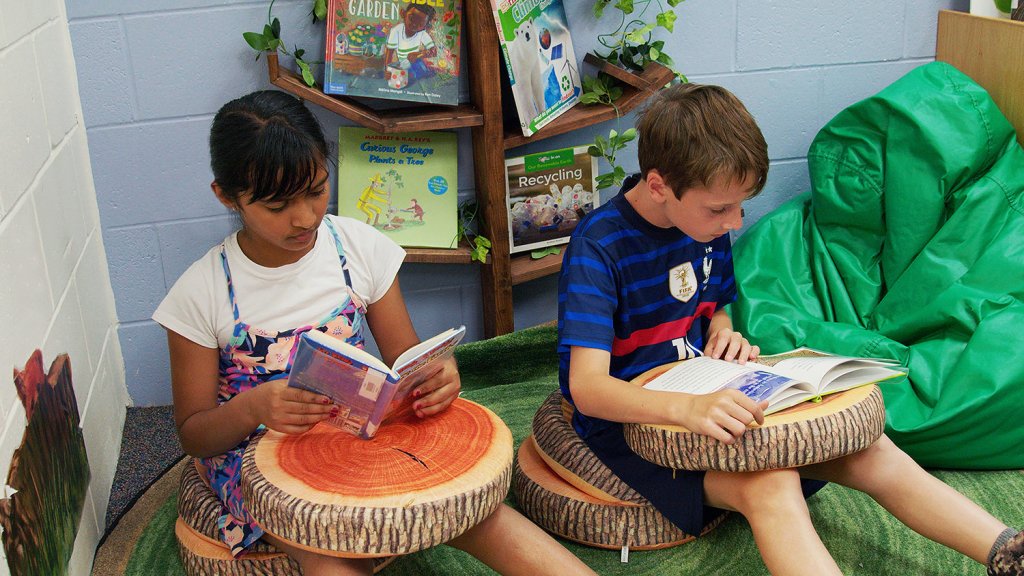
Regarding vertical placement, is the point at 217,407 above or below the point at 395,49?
below

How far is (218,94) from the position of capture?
8.05 ft

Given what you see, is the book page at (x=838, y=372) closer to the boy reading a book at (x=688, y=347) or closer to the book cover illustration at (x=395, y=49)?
the boy reading a book at (x=688, y=347)

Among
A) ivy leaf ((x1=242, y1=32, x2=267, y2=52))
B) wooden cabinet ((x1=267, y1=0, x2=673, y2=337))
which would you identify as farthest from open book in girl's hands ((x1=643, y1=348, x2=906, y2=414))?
ivy leaf ((x1=242, y1=32, x2=267, y2=52))

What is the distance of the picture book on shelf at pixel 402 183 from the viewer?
2561mm

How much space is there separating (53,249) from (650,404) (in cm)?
118

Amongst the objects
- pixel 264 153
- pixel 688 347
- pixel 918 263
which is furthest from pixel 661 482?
pixel 918 263

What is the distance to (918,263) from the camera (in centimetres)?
242

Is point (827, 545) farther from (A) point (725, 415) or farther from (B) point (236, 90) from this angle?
(B) point (236, 90)

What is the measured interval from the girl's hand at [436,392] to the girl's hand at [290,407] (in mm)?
157

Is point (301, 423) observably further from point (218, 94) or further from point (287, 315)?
point (218, 94)

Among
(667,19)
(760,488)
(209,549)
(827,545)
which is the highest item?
(667,19)

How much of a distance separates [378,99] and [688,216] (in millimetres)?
1108

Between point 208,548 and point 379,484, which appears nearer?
point 379,484

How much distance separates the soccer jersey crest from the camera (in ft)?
6.08
